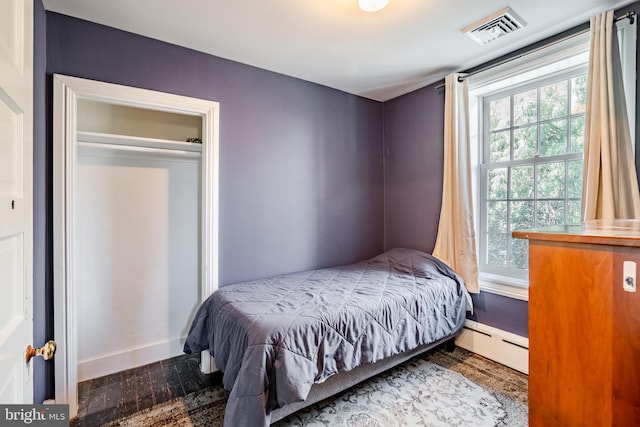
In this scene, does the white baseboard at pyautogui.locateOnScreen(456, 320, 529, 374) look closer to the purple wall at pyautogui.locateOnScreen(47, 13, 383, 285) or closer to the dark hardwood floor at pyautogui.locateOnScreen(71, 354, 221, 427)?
the purple wall at pyautogui.locateOnScreen(47, 13, 383, 285)

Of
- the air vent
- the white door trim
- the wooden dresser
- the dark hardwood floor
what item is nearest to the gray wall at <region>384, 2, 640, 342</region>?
the air vent

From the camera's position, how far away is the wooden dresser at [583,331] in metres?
0.69

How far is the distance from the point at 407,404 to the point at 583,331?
4.76ft

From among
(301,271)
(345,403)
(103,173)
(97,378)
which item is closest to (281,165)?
(301,271)

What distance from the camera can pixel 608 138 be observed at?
1.78 metres

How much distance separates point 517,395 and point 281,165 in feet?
8.01

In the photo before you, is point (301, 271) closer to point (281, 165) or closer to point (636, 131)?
point (281, 165)

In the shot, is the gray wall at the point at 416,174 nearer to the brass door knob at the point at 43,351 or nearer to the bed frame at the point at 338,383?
the bed frame at the point at 338,383

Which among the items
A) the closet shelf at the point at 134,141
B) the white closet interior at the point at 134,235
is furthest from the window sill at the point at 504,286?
the closet shelf at the point at 134,141

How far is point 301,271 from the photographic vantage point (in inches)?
111

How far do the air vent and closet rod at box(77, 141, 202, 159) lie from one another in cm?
226

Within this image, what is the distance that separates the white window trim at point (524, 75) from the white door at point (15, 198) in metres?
2.79

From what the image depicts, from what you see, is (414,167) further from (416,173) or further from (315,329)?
(315,329)

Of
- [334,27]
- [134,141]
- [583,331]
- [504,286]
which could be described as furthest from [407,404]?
[134,141]
